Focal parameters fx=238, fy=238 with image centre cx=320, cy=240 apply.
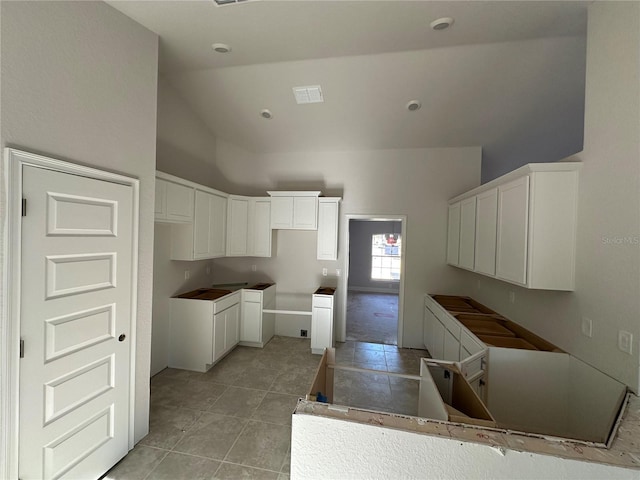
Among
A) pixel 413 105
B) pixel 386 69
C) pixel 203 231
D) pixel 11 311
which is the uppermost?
pixel 386 69

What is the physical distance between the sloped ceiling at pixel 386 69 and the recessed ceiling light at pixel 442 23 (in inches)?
1.5

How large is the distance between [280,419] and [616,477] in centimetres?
223

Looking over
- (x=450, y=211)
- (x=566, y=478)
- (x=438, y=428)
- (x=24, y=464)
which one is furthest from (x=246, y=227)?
(x=566, y=478)

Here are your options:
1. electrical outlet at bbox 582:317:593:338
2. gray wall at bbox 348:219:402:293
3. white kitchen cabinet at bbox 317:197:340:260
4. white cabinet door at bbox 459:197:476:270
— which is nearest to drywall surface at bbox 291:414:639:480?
electrical outlet at bbox 582:317:593:338

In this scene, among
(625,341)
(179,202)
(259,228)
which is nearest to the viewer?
(625,341)

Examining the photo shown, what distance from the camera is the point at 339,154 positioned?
13.5 ft

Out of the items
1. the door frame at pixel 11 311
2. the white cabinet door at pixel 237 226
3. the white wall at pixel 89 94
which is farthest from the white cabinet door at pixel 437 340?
the door frame at pixel 11 311

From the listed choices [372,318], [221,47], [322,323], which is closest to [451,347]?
[322,323]

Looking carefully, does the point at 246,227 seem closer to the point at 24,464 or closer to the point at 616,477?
the point at 24,464

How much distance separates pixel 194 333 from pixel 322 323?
1769 mm

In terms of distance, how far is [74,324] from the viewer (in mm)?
1532

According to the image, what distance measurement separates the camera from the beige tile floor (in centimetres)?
181

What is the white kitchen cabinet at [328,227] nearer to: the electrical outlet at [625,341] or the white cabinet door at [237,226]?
the white cabinet door at [237,226]

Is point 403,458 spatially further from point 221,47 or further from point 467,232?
point 221,47
